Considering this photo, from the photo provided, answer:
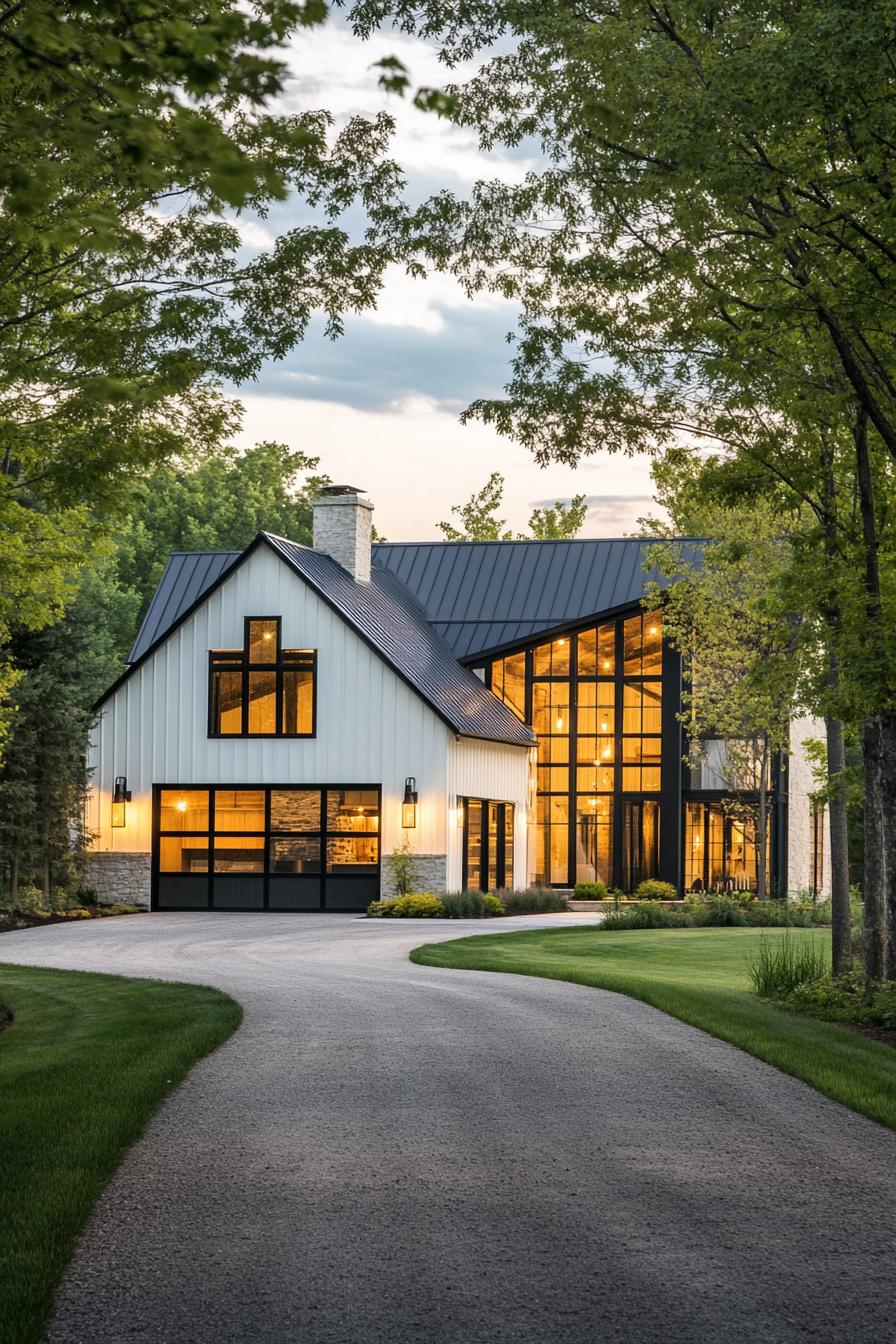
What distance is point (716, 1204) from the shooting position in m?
6.89

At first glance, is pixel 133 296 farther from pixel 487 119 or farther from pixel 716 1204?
pixel 716 1204

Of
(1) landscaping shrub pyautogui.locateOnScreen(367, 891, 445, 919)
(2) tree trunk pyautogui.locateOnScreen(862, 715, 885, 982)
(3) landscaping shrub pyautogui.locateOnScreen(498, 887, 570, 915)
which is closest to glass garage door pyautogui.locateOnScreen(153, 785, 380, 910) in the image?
(1) landscaping shrub pyautogui.locateOnScreen(367, 891, 445, 919)

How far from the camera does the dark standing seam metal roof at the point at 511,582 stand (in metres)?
36.8

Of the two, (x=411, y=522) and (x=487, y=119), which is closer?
(x=487, y=119)

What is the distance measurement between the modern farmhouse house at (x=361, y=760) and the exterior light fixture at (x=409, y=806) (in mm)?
48

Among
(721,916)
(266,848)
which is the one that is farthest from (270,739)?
(721,916)

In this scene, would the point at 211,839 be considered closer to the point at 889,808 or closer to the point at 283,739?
the point at 283,739

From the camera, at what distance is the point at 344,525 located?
3381cm

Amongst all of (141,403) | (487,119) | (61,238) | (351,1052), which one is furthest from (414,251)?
(61,238)

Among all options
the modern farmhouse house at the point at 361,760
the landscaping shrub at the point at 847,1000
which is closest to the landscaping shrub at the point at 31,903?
the modern farmhouse house at the point at 361,760

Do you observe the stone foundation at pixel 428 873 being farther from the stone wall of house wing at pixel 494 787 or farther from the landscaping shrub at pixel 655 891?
the landscaping shrub at pixel 655 891

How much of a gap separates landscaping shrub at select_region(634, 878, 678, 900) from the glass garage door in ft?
21.6

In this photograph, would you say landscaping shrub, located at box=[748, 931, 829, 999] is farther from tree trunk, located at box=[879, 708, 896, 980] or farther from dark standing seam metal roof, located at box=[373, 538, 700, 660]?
dark standing seam metal roof, located at box=[373, 538, 700, 660]

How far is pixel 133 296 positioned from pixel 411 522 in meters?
52.2
